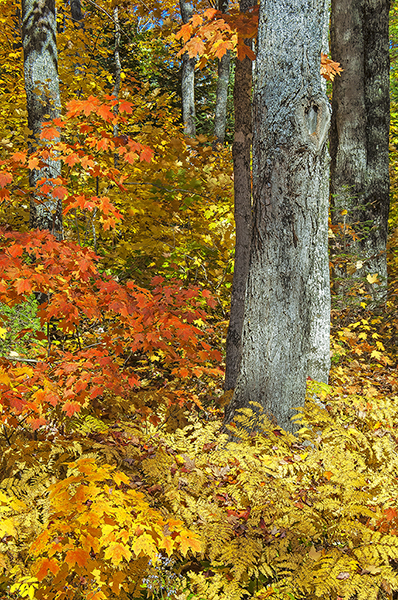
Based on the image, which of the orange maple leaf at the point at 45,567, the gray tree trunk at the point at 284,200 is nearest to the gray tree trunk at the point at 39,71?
the gray tree trunk at the point at 284,200

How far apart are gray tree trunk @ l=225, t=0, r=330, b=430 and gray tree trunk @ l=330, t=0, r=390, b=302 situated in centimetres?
468

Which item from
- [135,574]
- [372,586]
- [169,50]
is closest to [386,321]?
[372,586]

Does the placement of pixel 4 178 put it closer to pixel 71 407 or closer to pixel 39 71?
pixel 71 407

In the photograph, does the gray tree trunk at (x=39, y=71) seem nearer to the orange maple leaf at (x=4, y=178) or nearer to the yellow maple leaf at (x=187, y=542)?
the orange maple leaf at (x=4, y=178)

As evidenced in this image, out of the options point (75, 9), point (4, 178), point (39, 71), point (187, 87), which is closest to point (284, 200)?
point (4, 178)

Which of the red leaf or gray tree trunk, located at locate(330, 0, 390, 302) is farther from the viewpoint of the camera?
gray tree trunk, located at locate(330, 0, 390, 302)

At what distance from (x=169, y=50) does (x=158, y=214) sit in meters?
12.5

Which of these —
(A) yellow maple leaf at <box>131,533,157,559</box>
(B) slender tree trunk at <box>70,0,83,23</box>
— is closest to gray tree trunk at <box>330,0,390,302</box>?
(A) yellow maple leaf at <box>131,533,157,559</box>

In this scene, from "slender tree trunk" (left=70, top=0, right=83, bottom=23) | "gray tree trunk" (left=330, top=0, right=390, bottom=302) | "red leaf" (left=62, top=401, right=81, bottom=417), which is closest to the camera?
"red leaf" (left=62, top=401, right=81, bottom=417)

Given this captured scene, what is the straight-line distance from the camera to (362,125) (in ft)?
25.9

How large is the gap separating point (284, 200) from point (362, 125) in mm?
5616

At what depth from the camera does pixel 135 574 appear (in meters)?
2.18

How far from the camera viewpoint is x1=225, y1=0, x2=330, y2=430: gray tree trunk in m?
3.32

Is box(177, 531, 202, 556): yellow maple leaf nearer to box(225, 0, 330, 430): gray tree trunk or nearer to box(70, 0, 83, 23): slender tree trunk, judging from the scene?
box(225, 0, 330, 430): gray tree trunk
